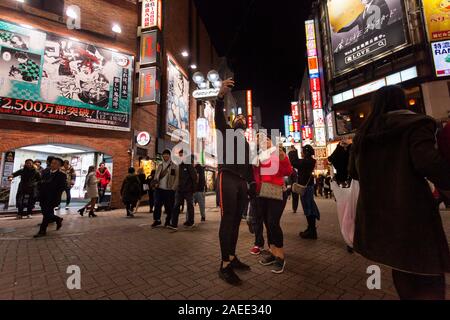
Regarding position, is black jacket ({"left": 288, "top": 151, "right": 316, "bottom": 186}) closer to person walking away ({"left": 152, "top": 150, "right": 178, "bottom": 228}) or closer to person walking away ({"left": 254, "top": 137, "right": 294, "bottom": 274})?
person walking away ({"left": 254, "top": 137, "right": 294, "bottom": 274})

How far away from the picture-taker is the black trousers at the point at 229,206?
9.40 feet

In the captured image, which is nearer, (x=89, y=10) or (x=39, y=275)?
(x=39, y=275)

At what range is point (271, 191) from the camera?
3.34 meters

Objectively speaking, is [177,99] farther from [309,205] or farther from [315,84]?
[309,205]

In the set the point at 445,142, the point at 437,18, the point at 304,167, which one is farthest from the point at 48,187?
the point at 437,18

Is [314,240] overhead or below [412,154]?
below

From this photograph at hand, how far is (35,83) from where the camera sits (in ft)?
32.6

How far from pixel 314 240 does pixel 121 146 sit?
1077 centimetres

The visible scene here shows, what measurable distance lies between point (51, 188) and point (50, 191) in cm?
7

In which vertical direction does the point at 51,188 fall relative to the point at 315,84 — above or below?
below

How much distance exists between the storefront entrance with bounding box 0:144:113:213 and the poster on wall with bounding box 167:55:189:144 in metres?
5.13

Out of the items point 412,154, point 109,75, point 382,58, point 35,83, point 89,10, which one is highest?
point 89,10
